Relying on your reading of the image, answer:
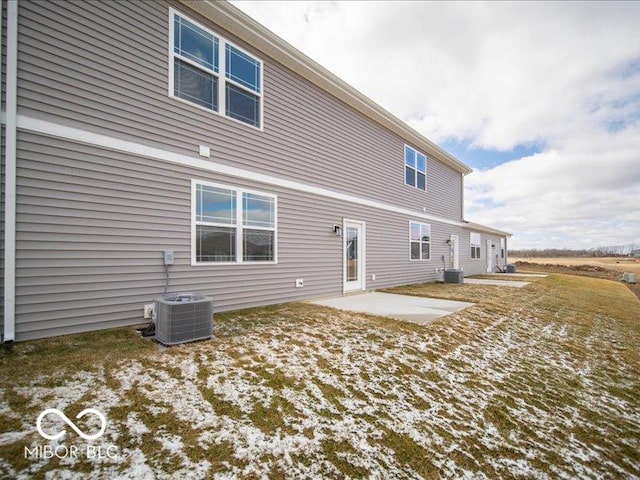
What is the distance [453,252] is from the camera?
14.7m

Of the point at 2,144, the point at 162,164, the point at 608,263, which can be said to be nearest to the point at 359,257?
the point at 162,164

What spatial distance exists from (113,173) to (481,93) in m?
14.4

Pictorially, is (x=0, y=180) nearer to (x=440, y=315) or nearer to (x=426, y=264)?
(x=440, y=315)

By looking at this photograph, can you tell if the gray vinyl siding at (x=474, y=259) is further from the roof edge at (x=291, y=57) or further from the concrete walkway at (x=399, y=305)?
the concrete walkway at (x=399, y=305)

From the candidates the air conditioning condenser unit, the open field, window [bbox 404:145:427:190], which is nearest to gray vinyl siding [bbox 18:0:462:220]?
the air conditioning condenser unit

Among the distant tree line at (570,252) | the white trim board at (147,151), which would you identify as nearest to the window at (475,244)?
the white trim board at (147,151)

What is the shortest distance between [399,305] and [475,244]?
1321 cm

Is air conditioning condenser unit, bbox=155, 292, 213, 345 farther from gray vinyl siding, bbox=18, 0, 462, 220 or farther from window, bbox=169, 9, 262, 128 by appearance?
window, bbox=169, 9, 262, 128

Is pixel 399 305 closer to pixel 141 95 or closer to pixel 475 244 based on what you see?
pixel 141 95

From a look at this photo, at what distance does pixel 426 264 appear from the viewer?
1240 cm

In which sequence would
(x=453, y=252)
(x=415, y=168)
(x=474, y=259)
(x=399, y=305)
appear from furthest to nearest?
1. (x=474, y=259)
2. (x=453, y=252)
3. (x=415, y=168)
4. (x=399, y=305)

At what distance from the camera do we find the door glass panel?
28.0ft

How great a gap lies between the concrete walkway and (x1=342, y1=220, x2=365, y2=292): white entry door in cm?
52

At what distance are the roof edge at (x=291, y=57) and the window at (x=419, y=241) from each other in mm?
3672
